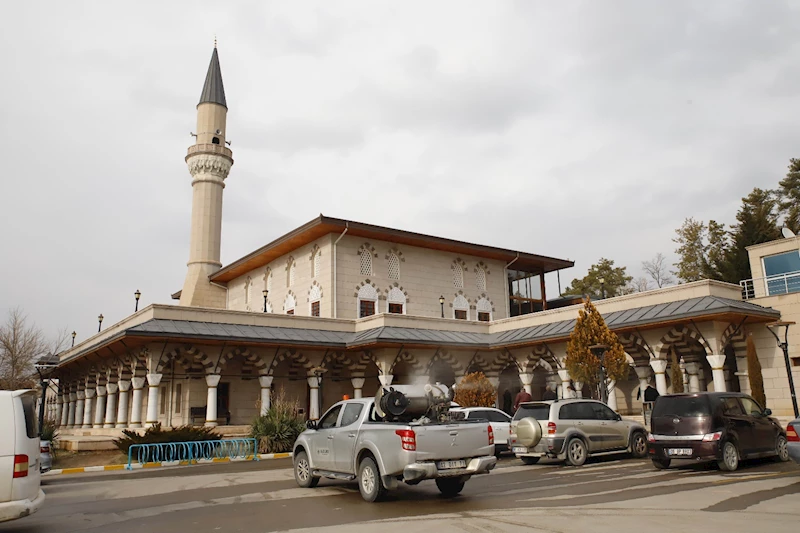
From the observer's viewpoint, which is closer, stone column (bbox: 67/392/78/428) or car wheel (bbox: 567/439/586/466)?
car wheel (bbox: 567/439/586/466)

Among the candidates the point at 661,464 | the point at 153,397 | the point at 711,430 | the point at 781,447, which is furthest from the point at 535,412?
the point at 153,397

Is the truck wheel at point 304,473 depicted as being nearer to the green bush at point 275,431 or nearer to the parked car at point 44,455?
the parked car at point 44,455

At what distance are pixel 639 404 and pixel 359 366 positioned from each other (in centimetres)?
1328

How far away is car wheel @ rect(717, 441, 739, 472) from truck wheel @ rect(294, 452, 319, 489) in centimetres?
743

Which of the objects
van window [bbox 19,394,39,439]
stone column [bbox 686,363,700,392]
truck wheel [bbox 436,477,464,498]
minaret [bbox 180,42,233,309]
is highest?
minaret [bbox 180,42,233,309]

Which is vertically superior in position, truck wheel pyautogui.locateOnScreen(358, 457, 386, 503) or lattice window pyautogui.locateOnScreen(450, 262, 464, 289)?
lattice window pyautogui.locateOnScreen(450, 262, 464, 289)

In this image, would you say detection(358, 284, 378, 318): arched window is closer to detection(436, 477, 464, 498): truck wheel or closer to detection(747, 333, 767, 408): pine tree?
detection(747, 333, 767, 408): pine tree

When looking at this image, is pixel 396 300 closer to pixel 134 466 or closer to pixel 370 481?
pixel 134 466

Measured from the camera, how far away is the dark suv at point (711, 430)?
444 inches

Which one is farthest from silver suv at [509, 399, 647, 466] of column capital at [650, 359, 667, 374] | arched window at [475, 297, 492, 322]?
arched window at [475, 297, 492, 322]

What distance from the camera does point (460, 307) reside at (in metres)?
33.9

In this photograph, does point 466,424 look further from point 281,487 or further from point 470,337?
point 470,337

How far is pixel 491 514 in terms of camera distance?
A: 7.49 meters

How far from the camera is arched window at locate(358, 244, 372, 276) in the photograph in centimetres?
3031
